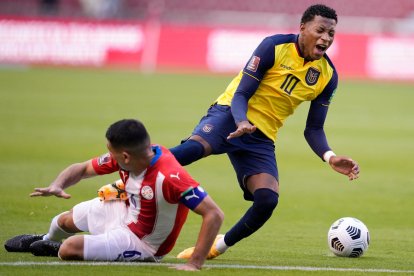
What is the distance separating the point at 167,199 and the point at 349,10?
34.6m

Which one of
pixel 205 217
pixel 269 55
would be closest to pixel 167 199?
pixel 205 217

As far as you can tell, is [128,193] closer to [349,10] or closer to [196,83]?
[196,83]

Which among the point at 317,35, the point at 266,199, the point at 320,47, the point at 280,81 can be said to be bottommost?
the point at 266,199

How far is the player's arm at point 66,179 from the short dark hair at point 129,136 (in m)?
0.51

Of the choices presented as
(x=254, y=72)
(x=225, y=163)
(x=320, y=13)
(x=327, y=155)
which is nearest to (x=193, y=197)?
(x=254, y=72)

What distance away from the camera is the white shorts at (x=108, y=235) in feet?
24.6

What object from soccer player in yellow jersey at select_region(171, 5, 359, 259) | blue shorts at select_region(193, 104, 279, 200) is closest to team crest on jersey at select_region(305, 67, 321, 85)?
soccer player in yellow jersey at select_region(171, 5, 359, 259)

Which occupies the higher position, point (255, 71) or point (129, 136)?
point (255, 71)

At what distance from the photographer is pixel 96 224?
25.5 ft

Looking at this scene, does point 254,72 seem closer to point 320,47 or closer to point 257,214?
point 320,47

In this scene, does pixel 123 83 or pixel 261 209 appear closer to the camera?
pixel 261 209

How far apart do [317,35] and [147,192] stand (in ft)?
7.68

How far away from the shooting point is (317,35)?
856 centimetres

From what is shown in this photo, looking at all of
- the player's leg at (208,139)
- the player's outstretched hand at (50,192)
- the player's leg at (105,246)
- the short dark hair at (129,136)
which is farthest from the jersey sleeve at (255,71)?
the player's outstretched hand at (50,192)
